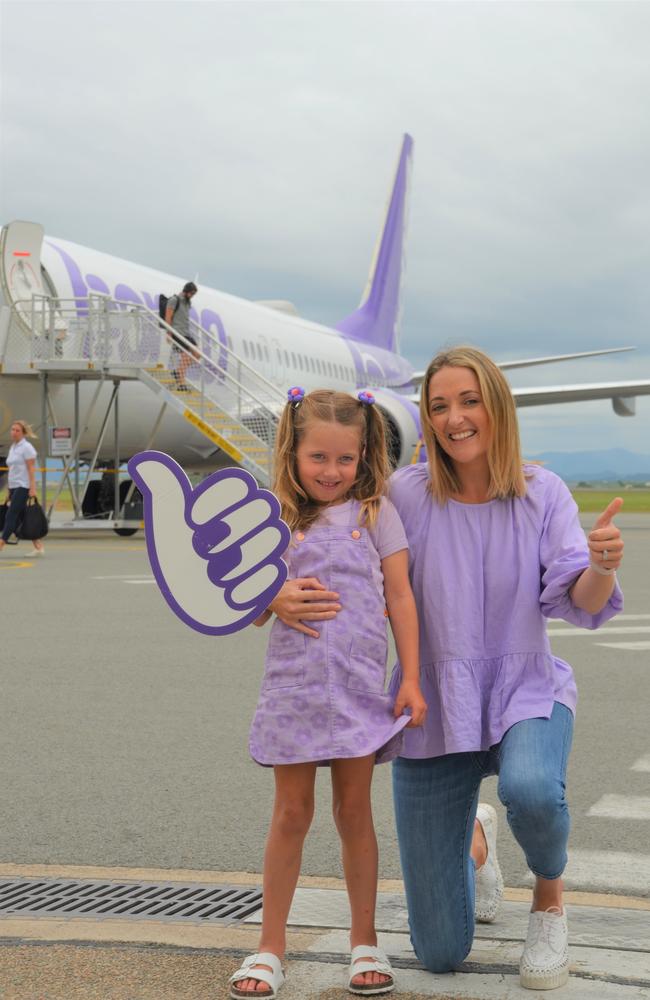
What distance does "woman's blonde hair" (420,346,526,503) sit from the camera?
318cm

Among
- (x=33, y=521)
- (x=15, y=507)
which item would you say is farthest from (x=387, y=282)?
(x=33, y=521)

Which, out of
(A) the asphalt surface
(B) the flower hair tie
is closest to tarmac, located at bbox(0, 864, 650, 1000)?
Result: (A) the asphalt surface

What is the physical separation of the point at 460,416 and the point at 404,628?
22.1 inches

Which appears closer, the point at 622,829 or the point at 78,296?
the point at 622,829

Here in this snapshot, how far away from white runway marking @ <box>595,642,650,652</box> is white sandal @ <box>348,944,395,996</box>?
221 inches

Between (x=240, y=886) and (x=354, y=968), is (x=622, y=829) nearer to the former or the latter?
(x=240, y=886)

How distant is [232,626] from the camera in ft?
9.80

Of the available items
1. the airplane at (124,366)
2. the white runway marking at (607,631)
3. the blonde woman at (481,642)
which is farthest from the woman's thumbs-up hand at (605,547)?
the airplane at (124,366)

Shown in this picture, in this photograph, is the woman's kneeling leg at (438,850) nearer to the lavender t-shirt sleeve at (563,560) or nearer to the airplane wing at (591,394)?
the lavender t-shirt sleeve at (563,560)

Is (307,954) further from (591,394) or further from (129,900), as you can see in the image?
(591,394)

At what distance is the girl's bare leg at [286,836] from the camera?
2939 millimetres

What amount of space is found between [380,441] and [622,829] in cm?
175

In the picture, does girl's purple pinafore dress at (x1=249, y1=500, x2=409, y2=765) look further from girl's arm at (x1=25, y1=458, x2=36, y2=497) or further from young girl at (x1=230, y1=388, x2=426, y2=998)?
girl's arm at (x1=25, y1=458, x2=36, y2=497)

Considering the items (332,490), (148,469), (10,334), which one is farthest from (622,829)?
(10,334)
